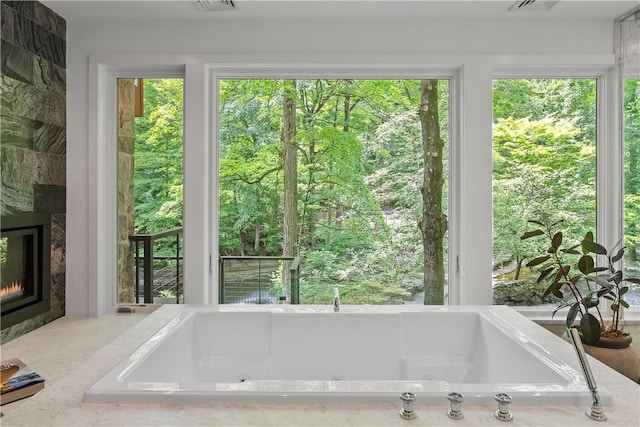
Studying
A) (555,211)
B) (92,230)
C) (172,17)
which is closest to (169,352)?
(92,230)

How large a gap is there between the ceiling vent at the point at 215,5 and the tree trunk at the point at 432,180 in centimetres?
119

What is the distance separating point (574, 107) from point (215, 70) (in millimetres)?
2194

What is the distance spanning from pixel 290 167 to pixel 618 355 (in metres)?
1.95

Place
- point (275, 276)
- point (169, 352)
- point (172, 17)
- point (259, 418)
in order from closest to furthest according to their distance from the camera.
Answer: point (259, 418) < point (169, 352) < point (172, 17) < point (275, 276)

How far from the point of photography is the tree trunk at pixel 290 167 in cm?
261

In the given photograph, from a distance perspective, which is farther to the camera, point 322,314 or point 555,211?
point 555,211

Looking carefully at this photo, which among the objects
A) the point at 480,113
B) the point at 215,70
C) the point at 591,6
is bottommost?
the point at 480,113

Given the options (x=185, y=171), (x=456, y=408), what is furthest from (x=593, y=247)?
(x=185, y=171)

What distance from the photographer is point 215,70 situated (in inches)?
101

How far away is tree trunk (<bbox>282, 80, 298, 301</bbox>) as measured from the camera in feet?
8.56

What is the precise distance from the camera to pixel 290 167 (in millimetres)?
2617

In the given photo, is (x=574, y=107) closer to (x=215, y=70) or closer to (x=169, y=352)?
(x=215, y=70)

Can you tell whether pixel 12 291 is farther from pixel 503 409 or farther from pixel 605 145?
pixel 605 145

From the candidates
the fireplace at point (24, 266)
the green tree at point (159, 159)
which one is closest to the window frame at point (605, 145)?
the green tree at point (159, 159)
